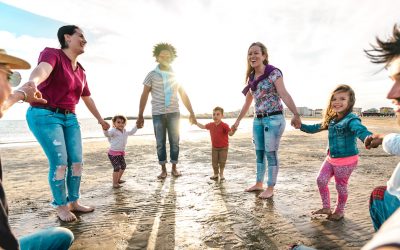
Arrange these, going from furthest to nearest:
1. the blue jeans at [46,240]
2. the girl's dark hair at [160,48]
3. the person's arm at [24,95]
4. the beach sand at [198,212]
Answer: the girl's dark hair at [160,48] → the beach sand at [198,212] → the person's arm at [24,95] → the blue jeans at [46,240]

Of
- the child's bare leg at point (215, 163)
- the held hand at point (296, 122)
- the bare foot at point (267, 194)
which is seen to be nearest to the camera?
the held hand at point (296, 122)

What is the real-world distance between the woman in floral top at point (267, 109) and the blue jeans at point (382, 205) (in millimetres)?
2678

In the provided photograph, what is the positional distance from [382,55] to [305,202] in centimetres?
304

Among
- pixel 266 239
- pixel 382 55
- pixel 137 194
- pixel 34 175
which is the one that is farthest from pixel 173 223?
pixel 34 175

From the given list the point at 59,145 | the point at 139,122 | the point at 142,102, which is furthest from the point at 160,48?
the point at 59,145

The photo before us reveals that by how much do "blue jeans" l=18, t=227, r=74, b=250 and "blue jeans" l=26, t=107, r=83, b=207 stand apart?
1813 mm

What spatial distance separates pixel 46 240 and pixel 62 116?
86.5 inches

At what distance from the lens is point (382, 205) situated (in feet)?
5.98

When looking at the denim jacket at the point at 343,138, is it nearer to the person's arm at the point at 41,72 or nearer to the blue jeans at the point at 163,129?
the blue jeans at the point at 163,129

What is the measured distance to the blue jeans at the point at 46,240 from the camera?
187 centimetres

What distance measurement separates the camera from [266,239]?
9.75 feet

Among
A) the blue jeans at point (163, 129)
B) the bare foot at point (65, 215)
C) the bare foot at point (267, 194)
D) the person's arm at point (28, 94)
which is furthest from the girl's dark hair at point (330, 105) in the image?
the bare foot at point (65, 215)

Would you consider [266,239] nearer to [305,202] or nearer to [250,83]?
[305,202]

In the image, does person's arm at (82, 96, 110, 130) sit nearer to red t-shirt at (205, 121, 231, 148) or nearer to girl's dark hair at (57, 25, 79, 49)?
girl's dark hair at (57, 25, 79, 49)
